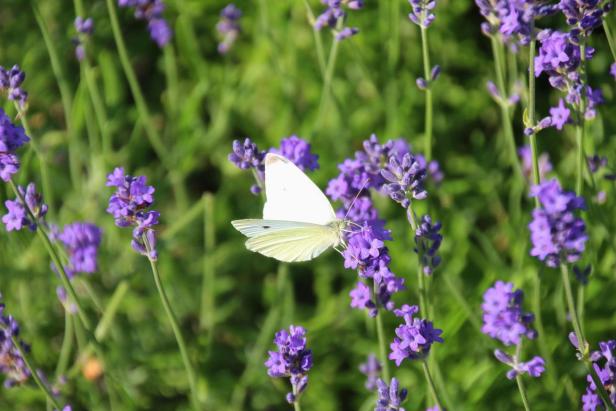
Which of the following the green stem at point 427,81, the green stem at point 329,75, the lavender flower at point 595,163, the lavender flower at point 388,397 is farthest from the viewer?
the green stem at point 329,75

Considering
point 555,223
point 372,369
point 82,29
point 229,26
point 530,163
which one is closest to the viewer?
point 555,223

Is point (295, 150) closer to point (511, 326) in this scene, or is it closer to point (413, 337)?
point (413, 337)

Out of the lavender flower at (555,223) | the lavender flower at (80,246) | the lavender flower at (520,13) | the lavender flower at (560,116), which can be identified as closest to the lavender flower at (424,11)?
the lavender flower at (520,13)

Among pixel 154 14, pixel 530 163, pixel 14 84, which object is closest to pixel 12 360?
pixel 14 84

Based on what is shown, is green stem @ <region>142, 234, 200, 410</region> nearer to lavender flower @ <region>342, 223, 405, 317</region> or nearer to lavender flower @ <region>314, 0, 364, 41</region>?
lavender flower @ <region>342, 223, 405, 317</region>

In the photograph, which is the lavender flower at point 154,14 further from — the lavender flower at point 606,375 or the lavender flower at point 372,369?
the lavender flower at point 606,375

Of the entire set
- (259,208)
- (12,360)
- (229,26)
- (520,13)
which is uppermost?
(229,26)
